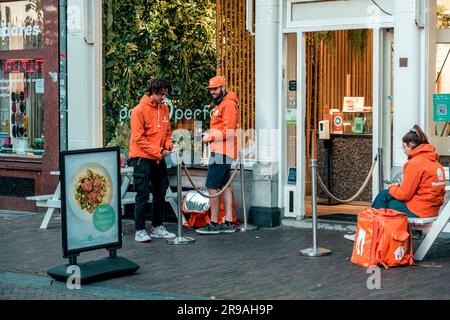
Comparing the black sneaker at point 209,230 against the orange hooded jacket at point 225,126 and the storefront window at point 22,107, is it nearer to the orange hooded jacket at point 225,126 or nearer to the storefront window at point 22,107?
the orange hooded jacket at point 225,126

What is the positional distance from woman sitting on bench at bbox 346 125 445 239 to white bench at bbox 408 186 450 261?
81 mm

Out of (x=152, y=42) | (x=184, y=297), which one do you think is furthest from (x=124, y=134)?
(x=184, y=297)

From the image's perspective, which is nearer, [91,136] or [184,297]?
[184,297]

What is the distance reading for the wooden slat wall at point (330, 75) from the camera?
40.4 ft

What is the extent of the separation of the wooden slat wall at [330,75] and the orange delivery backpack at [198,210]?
1.37m

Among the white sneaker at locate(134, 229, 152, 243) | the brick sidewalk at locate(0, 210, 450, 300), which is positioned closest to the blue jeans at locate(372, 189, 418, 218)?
the brick sidewalk at locate(0, 210, 450, 300)

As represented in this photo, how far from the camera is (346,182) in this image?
13.1 m

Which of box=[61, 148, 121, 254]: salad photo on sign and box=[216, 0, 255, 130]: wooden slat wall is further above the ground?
box=[216, 0, 255, 130]: wooden slat wall

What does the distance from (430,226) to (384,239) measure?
75 cm

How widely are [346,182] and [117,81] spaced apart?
12.1ft

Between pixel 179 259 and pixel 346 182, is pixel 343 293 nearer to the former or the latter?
pixel 179 259

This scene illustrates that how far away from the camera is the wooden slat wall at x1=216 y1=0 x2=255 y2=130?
12.6m

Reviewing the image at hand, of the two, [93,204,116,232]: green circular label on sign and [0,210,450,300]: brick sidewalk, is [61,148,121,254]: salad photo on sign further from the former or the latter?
[0,210,450,300]: brick sidewalk

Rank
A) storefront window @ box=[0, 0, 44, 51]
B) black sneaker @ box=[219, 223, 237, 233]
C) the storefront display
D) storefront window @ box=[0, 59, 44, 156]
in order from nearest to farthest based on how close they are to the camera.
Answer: black sneaker @ box=[219, 223, 237, 233] → the storefront display → storefront window @ box=[0, 0, 44, 51] → storefront window @ box=[0, 59, 44, 156]
